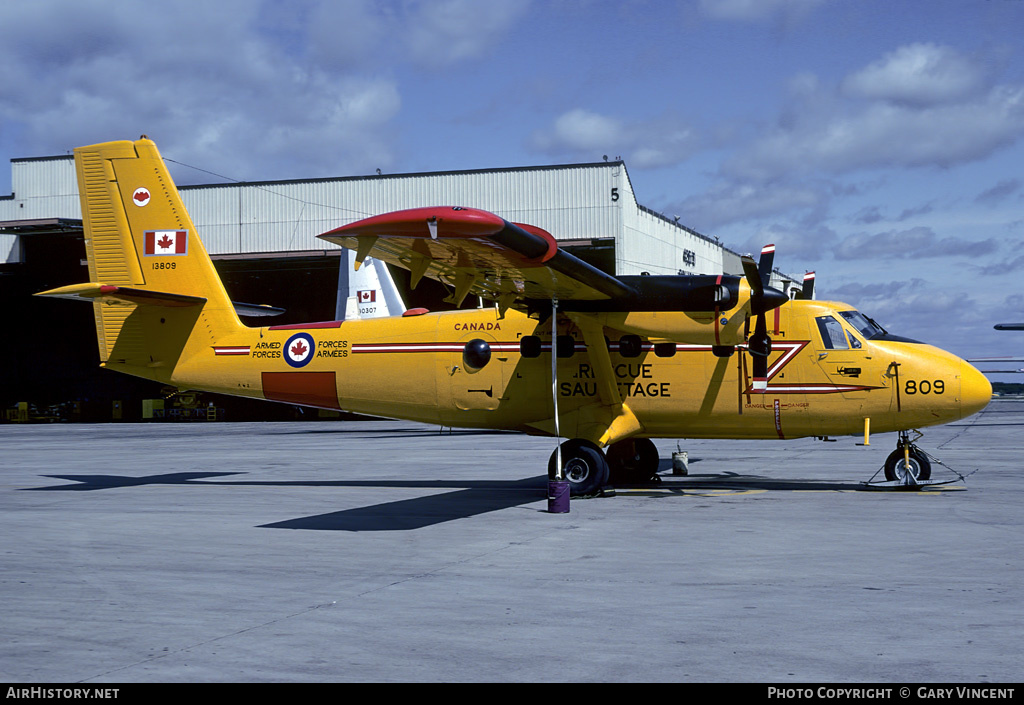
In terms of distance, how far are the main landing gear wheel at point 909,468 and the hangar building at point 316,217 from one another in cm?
2932

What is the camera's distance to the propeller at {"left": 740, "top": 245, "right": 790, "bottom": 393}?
51.8 feet

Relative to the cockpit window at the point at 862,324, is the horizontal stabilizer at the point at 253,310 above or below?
above

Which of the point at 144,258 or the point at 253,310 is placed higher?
the point at 144,258

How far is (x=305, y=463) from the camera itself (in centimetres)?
2450

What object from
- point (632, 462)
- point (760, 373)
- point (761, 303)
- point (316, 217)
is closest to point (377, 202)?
point (316, 217)

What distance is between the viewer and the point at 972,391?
16.1 meters

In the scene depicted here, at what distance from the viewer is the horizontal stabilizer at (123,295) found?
16312 mm

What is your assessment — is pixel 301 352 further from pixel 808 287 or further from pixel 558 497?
pixel 808 287

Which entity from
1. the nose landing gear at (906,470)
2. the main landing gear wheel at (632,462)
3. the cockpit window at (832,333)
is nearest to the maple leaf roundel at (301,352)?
the main landing gear wheel at (632,462)

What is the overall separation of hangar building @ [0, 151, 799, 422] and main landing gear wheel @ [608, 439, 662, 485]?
1057 inches

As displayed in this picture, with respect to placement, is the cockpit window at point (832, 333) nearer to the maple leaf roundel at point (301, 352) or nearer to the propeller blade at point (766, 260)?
the propeller blade at point (766, 260)

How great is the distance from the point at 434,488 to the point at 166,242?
7.08m

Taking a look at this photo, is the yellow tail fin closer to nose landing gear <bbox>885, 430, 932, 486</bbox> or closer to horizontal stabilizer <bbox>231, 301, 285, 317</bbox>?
horizontal stabilizer <bbox>231, 301, 285, 317</bbox>

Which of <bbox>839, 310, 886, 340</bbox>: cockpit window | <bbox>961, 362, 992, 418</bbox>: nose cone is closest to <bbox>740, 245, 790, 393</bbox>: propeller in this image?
<bbox>839, 310, 886, 340</bbox>: cockpit window
